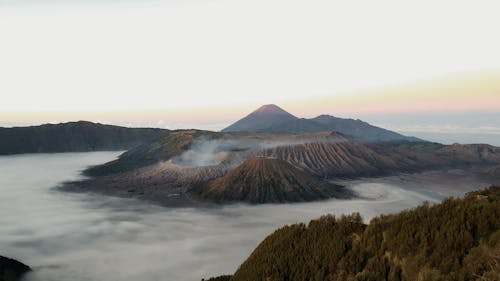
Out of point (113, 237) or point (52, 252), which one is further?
point (113, 237)

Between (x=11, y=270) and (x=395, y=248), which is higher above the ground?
(x=395, y=248)

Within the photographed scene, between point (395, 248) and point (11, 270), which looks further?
point (11, 270)

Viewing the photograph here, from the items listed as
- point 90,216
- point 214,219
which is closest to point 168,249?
point 214,219

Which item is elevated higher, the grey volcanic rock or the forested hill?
the forested hill

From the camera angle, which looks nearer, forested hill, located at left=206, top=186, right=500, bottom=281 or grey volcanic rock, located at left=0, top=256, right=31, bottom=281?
forested hill, located at left=206, top=186, right=500, bottom=281

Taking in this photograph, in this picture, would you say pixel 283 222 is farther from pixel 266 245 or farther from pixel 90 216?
pixel 266 245
